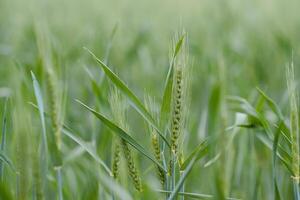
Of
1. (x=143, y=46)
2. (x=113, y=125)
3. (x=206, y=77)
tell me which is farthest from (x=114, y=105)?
(x=143, y=46)

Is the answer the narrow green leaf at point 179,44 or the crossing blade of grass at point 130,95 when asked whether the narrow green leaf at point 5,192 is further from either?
the narrow green leaf at point 179,44

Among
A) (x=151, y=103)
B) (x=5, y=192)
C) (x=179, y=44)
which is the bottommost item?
(x=5, y=192)

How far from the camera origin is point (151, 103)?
1.24m

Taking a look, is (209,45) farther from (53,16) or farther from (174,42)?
(174,42)

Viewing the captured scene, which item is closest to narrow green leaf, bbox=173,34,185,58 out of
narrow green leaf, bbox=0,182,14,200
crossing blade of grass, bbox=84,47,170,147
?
crossing blade of grass, bbox=84,47,170,147

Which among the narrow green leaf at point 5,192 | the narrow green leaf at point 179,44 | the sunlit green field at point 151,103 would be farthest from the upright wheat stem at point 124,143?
the narrow green leaf at point 5,192

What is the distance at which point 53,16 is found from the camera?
5043mm

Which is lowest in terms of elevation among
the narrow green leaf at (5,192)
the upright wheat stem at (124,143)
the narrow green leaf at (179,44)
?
the narrow green leaf at (5,192)

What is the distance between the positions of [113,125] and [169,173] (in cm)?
14

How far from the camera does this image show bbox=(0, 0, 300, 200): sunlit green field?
3.75ft

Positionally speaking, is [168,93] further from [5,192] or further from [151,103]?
[5,192]

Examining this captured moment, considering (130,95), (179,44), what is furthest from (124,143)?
(179,44)

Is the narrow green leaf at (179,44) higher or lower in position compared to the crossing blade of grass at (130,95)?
higher

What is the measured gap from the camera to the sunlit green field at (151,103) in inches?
45.0
